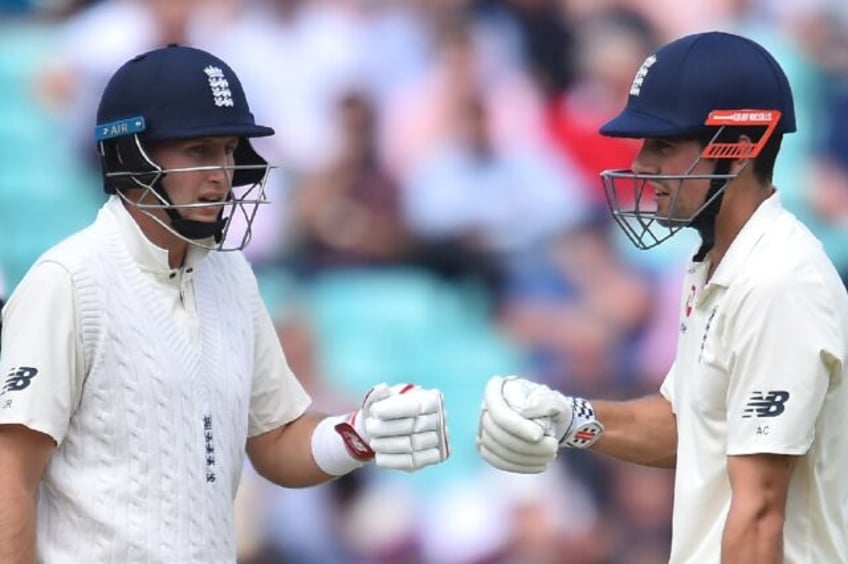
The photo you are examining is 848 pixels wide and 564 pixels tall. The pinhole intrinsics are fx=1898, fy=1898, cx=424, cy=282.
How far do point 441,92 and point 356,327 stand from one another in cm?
76

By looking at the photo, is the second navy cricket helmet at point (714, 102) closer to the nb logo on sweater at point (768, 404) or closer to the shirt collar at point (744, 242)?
the shirt collar at point (744, 242)

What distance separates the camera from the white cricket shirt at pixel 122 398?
11.3ft

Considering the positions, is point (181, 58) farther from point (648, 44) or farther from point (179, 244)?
point (648, 44)

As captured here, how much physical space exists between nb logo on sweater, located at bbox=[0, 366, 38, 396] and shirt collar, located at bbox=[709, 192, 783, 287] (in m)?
1.27

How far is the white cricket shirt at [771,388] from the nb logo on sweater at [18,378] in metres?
1.23

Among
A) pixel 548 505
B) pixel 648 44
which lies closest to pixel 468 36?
pixel 648 44

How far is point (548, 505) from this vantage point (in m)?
5.76

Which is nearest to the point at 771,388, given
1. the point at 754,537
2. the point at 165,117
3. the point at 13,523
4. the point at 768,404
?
the point at 768,404

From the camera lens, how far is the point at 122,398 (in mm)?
Result: 3521

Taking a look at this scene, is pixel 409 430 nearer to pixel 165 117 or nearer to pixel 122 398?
pixel 122 398

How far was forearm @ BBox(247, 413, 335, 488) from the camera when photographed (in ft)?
13.2

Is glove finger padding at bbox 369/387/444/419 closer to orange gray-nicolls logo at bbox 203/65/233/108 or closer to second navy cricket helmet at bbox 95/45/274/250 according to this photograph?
second navy cricket helmet at bbox 95/45/274/250

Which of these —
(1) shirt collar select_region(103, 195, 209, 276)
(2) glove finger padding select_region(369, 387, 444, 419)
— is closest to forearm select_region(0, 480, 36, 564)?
(1) shirt collar select_region(103, 195, 209, 276)

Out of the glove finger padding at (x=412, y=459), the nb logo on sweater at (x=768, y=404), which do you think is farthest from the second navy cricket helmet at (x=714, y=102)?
the glove finger padding at (x=412, y=459)
